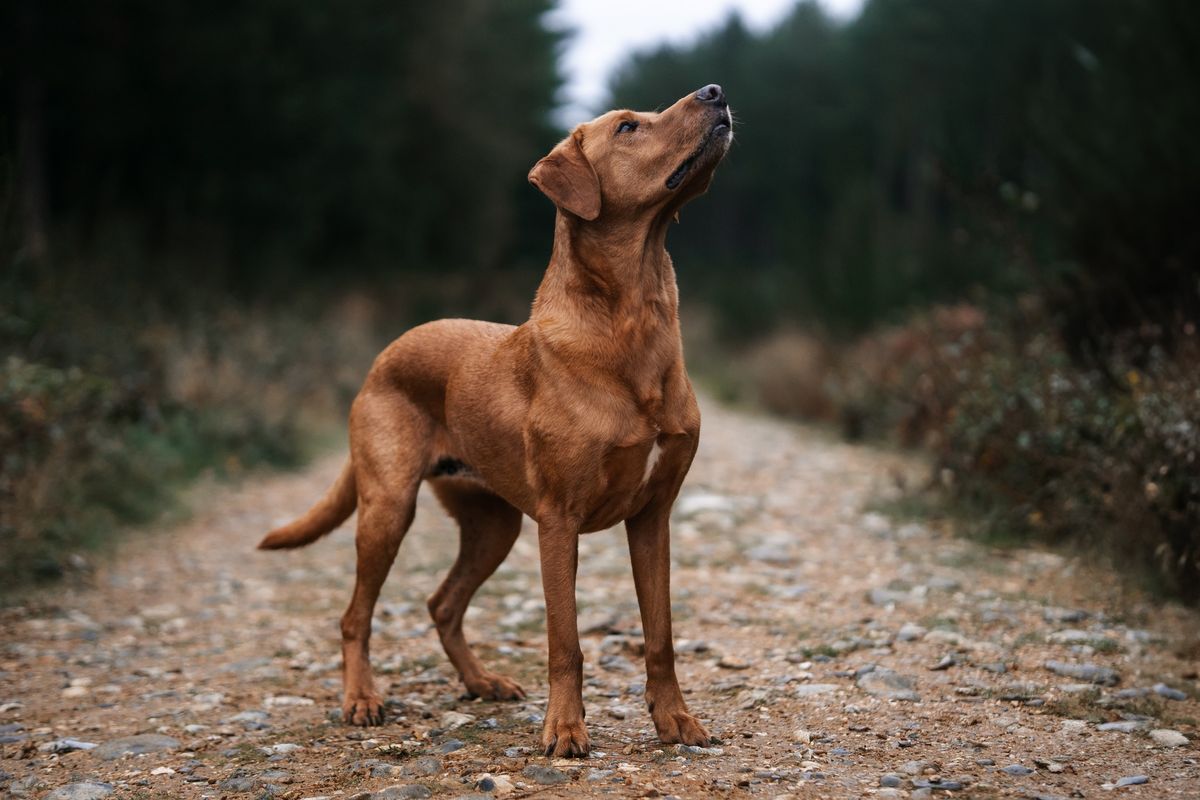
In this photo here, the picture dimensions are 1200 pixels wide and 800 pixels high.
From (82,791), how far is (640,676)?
7.48ft

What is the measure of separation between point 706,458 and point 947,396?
8.30 ft

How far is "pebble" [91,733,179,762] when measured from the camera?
12.6 feet

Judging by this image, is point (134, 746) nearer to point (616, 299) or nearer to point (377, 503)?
point (377, 503)

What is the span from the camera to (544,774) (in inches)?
135

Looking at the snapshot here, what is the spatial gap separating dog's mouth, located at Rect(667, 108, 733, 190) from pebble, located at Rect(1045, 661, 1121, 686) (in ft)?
8.48

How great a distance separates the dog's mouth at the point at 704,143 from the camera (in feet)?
12.2

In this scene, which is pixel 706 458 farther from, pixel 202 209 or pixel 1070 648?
pixel 202 209

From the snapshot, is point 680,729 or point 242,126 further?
point 242,126

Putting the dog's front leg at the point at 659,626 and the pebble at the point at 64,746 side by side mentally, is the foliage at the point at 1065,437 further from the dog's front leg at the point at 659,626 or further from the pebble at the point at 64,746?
the pebble at the point at 64,746

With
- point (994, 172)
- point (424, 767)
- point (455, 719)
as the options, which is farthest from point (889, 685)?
point (994, 172)

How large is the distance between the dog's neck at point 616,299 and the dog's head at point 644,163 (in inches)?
3.4

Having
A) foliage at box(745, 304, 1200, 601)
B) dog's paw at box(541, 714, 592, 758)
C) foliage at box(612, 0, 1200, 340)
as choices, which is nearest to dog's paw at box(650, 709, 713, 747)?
dog's paw at box(541, 714, 592, 758)

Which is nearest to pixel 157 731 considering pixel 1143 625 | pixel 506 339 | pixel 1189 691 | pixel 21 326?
pixel 506 339

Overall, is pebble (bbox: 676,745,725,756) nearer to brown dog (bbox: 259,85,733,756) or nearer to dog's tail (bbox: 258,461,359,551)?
brown dog (bbox: 259,85,733,756)
